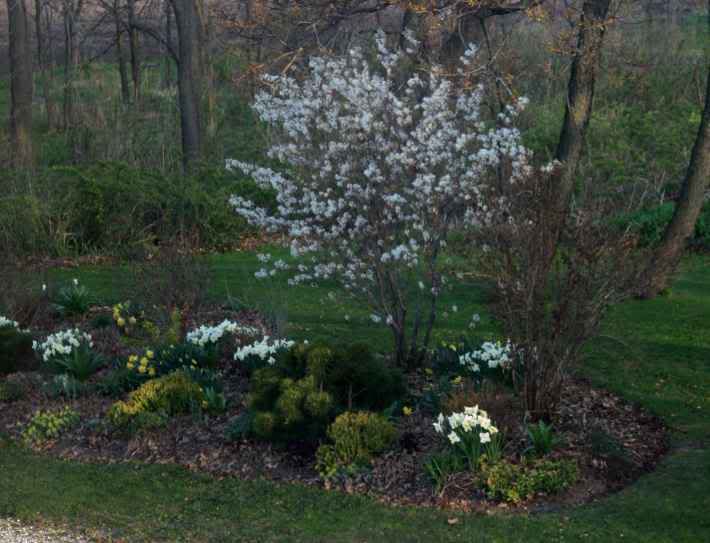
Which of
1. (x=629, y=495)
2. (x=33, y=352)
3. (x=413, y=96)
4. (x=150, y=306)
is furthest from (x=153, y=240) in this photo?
(x=629, y=495)

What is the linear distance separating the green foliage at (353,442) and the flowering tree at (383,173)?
1.67m

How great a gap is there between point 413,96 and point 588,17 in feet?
13.1

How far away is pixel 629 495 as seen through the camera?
6465 millimetres

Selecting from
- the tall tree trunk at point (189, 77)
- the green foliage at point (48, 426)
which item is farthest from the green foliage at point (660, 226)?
the green foliage at point (48, 426)

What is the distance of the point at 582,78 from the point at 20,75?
14044 mm

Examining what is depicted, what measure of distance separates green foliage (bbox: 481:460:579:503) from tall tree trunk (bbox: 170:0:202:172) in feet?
51.3

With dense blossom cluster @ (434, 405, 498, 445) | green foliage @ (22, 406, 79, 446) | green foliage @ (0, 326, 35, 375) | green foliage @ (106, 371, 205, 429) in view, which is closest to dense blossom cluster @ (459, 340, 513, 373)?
dense blossom cluster @ (434, 405, 498, 445)

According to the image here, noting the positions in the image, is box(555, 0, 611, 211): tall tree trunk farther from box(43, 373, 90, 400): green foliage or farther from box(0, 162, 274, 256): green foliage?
box(43, 373, 90, 400): green foliage

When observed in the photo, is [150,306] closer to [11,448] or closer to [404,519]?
[11,448]

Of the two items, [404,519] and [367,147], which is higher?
[367,147]

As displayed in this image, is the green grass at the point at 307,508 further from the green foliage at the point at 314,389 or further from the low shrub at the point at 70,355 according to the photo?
the low shrub at the point at 70,355

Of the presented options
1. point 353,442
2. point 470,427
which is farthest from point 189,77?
point 470,427

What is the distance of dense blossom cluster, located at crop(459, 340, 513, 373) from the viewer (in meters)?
8.15

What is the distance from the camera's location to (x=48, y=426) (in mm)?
7938
